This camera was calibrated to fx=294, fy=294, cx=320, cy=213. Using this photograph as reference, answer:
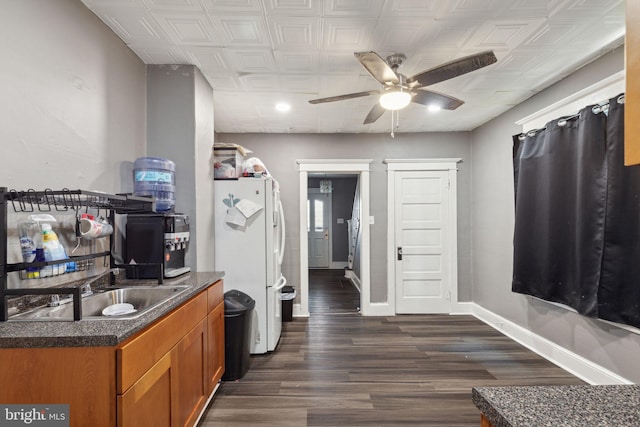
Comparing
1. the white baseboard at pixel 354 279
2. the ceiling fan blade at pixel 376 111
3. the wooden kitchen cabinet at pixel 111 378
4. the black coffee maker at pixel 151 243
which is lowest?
the white baseboard at pixel 354 279

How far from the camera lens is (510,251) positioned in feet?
10.9

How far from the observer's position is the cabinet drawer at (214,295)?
203cm

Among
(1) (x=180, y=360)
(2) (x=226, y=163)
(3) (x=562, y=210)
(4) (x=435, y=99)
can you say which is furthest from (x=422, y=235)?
(1) (x=180, y=360)

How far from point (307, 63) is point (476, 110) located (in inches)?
84.3

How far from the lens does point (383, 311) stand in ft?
13.5

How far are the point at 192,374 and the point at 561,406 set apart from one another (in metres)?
1.74

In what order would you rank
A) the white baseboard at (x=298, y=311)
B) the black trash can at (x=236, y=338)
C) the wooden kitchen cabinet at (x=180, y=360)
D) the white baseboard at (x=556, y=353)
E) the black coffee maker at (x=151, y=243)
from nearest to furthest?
the wooden kitchen cabinet at (x=180, y=360) < the black coffee maker at (x=151, y=243) < the white baseboard at (x=556, y=353) < the black trash can at (x=236, y=338) < the white baseboard at (x=298, y=311)

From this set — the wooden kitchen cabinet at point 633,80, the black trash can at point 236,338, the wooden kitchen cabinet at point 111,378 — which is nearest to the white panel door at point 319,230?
the black trash can at point 236,338

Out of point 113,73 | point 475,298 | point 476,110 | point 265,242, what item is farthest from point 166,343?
point 475,298

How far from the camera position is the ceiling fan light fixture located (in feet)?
6.95

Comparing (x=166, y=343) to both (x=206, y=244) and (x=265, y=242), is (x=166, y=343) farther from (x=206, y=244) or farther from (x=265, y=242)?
(x=265, y=242)

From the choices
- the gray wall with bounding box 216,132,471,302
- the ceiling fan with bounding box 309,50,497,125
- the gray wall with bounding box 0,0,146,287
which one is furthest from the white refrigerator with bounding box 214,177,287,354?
the gray wall with bounding box 216,132,471,302

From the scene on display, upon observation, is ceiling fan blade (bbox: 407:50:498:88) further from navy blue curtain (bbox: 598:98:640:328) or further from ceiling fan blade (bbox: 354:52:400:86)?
navy blue curtain (bbox: 598:98:640:328)

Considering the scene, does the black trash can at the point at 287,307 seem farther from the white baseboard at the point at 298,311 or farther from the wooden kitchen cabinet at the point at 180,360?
the wooden kitchen cabinet at the point at 180,360
